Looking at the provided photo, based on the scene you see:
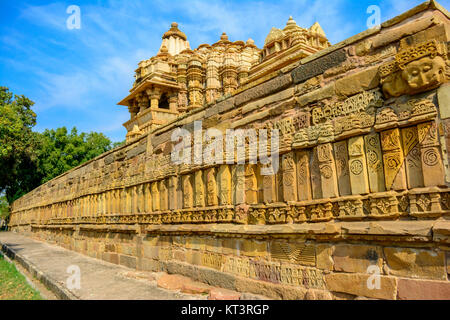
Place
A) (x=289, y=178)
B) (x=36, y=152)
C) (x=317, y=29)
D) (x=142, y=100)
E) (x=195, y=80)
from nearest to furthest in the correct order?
1. (x=289, y=178)
2. (x=317, y=29)
3. (x=195, y=80)
4. (x=142, y=100)
5. (x=36, y=152)

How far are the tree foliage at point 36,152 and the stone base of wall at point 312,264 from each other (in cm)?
1849

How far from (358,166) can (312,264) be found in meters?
1.28

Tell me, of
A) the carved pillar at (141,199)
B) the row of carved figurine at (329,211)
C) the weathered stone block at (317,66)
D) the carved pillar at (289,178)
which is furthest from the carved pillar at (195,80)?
the carved pillar at (289,178)

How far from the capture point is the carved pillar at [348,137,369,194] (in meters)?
3.52

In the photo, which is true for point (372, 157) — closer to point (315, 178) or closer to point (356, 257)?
point (315, 178)

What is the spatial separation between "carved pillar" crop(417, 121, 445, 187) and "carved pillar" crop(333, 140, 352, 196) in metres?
0.78

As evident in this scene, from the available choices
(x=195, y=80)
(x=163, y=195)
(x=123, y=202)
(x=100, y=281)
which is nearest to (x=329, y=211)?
(x=163, y=195)

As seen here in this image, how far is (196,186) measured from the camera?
19.5ft

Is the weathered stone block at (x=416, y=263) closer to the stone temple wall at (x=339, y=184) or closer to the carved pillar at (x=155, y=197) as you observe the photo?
the stone temple wall at (x=339, y=184)

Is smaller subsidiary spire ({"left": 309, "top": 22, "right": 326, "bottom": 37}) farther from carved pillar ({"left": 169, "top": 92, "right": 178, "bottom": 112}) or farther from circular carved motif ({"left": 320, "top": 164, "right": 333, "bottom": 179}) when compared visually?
circular carved motif ({"left": 320, "top": 164, "right": 333, "bottom": 179})

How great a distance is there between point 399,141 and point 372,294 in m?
1.56

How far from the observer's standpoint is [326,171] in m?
3.87

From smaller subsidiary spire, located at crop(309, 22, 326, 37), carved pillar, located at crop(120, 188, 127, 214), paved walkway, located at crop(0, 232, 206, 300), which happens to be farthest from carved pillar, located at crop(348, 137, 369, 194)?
smaller subsidiary spire, located at crop(309, 22, 326, 37)
